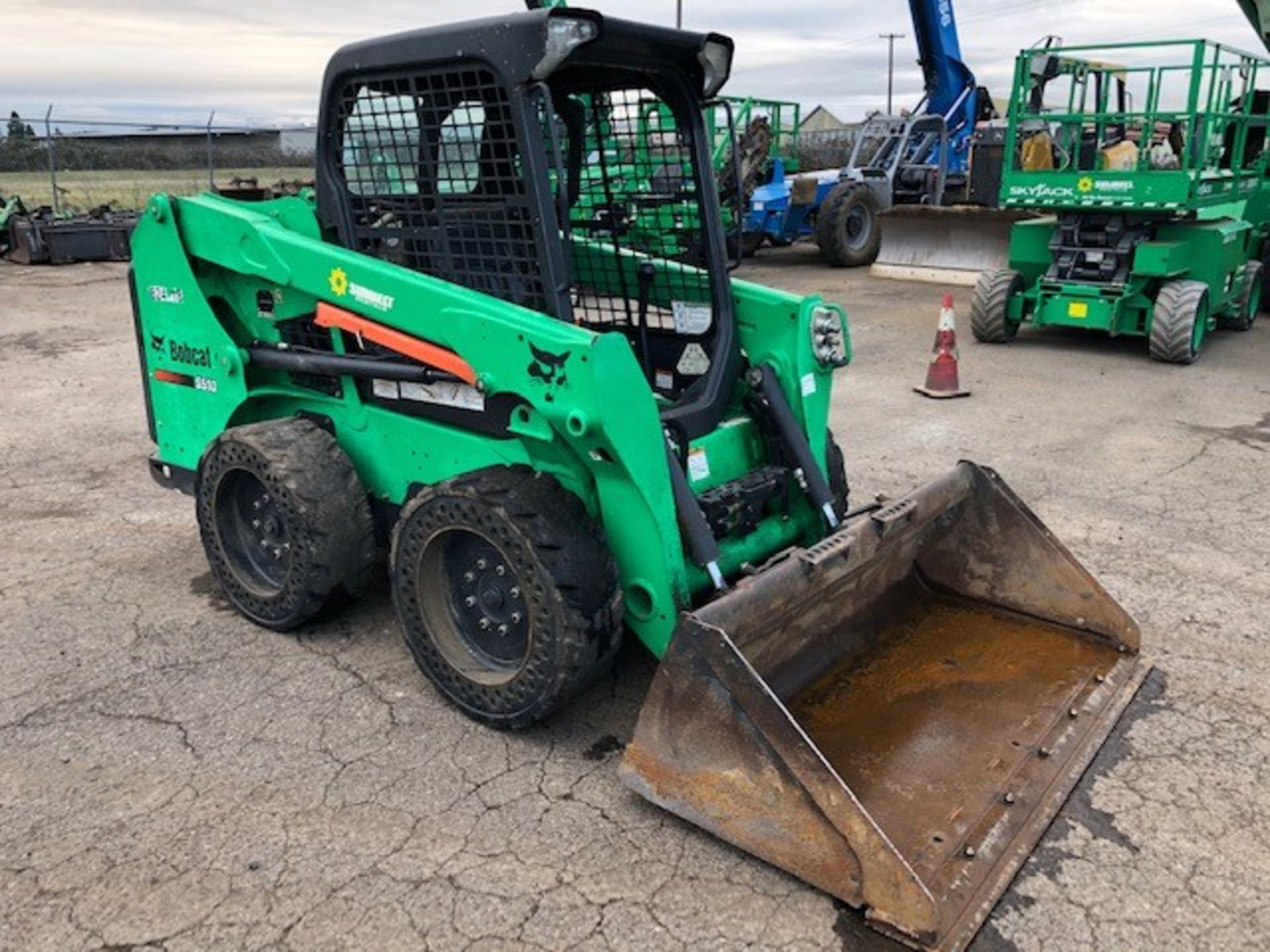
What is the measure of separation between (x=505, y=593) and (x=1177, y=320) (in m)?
7.32

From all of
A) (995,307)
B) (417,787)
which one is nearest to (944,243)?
(995,307)

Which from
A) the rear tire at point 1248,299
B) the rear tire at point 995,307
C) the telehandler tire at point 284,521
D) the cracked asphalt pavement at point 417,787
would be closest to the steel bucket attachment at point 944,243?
the rear tire at point 1248,299

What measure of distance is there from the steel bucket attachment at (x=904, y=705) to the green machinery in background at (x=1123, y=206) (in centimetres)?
587

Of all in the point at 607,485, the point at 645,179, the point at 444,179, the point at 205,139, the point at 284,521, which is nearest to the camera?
the point at 607,485

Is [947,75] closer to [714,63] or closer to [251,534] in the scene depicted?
[714,63]

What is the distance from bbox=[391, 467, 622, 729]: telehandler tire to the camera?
10.2 ft

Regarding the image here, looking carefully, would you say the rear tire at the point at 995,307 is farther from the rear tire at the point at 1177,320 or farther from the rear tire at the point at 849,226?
the rear tire at the point at 849,226

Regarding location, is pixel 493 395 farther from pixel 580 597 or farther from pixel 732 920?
pixel 732 920

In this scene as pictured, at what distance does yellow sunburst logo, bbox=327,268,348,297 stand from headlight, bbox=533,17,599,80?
1.01 m

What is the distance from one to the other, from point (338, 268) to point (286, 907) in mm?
2033

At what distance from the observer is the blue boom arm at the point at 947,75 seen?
48.3ft

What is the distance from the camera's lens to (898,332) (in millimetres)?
10586

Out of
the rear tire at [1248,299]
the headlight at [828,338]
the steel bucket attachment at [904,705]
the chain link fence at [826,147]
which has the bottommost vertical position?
the steel bucket attachment at [904,705]

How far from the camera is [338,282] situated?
11.9 ft
